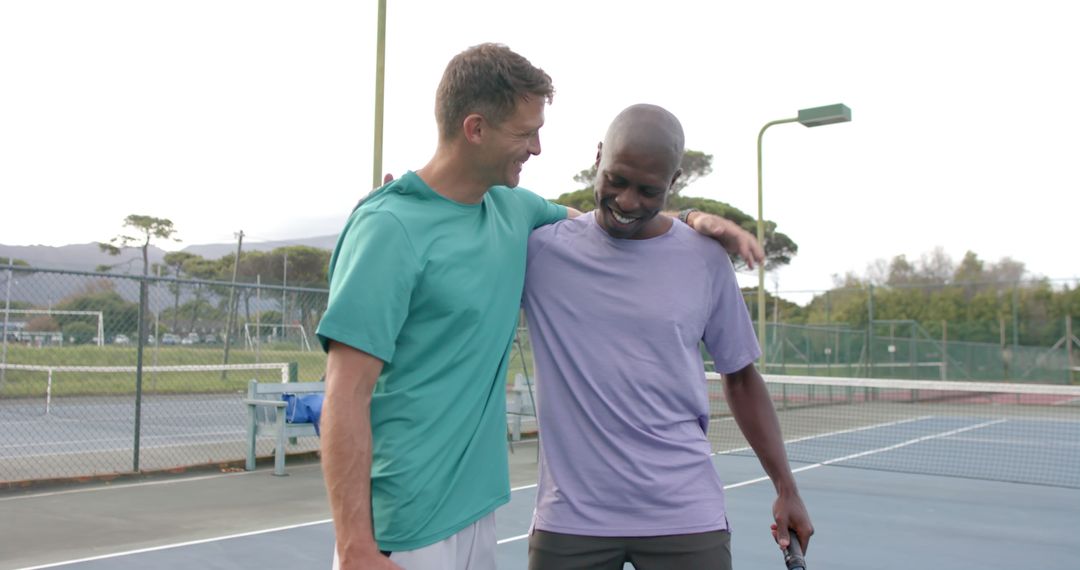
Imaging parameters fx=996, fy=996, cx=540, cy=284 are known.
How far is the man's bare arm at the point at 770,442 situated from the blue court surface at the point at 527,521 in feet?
11.9

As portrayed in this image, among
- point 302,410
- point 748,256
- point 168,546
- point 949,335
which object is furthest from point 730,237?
point 949,335

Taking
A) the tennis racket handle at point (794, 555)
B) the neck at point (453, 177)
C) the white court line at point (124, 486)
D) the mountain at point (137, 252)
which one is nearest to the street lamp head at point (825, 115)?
the white court line at point (124, 486)

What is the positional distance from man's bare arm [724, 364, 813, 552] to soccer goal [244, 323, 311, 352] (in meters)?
9.63

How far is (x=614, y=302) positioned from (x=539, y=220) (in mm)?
341

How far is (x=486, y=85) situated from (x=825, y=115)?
11874 millimetres

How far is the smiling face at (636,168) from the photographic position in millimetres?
2143

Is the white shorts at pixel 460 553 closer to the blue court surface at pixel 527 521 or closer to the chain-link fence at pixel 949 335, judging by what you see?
the blue court surface at pixel 527 521

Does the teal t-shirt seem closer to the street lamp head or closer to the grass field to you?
the grass field

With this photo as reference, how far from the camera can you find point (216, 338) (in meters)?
12.2

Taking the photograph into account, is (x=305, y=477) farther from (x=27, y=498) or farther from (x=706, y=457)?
(x=706, y=457)

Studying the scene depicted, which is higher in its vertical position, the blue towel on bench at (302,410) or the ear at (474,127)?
the ear at (474,127)

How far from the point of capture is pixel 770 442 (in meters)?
2.42

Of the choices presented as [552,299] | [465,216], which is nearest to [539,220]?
[552,299]

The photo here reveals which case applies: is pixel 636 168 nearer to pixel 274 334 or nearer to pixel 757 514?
pixel 757 514
